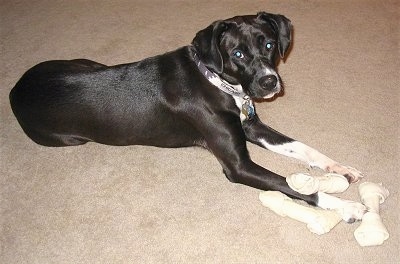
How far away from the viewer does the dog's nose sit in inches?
101

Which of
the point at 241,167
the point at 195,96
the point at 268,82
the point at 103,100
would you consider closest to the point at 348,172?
the point at 241,167

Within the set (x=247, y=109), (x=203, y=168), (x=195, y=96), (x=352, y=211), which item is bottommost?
(x=203, y=168)

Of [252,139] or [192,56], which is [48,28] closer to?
[192,56]

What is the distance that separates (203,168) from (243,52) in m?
0.92

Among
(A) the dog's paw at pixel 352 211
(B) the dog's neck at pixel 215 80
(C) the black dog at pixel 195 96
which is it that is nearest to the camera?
(A) the dog's paw at pixel 352 211

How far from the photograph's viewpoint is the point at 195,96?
8.94 feet

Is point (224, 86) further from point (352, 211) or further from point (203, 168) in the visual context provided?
point (352, 211)

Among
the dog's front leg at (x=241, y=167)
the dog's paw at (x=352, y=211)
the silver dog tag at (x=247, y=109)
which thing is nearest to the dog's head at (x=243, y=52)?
the silver dog tag at (x=247, y=109)

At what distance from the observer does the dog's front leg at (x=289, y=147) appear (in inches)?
109

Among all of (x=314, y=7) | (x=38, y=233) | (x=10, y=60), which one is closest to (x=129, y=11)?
(x=10, y=60)

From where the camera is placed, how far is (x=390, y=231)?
8.11 ft

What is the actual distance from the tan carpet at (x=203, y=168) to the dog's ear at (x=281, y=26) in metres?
0.73

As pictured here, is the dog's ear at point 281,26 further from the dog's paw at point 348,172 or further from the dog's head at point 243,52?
the dog's paw at point 348,172

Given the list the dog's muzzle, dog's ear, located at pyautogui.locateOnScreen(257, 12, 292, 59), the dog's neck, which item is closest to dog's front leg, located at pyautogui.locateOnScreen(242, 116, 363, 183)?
the dog's neck
